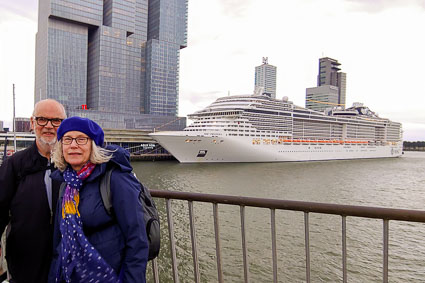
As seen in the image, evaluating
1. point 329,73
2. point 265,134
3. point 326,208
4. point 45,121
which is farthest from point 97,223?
point 329,73

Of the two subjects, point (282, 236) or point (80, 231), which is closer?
point (80, 231)

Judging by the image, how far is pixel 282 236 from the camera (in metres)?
10.1

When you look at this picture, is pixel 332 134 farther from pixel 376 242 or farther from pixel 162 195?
pixel 162 195

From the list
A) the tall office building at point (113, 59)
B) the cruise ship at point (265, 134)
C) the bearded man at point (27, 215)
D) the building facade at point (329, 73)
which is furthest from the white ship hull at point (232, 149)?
the building facade at point (329, 73)

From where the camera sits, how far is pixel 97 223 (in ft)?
6.30

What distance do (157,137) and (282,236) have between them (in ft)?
91.6

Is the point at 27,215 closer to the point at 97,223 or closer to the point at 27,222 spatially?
the point at 27,222

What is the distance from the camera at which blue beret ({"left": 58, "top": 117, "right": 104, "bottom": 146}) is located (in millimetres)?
2074

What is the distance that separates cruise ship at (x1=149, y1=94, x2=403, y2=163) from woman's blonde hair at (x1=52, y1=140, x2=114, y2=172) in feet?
110

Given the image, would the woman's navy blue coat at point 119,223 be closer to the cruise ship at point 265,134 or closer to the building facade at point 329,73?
the cruise ship at point 265,134

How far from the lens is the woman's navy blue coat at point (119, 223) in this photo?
1876 millimetres

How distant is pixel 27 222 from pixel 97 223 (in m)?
0.83

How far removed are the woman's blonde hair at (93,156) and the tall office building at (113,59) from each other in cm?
6534

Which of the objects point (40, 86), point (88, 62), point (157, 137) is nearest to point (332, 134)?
point (157, 137)
